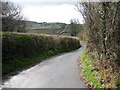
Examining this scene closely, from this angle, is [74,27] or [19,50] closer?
[19,50]

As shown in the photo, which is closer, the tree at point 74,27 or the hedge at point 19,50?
the hedge at point 19,50

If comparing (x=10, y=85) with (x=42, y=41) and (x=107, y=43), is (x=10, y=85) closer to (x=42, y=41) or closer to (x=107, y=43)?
(x=107, y=43)

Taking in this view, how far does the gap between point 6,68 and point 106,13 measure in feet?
22.9

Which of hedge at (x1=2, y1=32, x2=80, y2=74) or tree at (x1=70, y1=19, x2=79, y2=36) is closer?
hedge at (x1=2, y1=32, x2=80, y2=74)

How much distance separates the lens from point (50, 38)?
1677 centimetres

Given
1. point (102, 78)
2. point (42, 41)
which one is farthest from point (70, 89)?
point (42, 41)

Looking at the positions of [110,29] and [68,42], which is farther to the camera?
[68,42]

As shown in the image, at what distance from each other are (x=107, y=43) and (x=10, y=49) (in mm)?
7150

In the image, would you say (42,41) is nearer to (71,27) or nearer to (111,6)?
(111,6)

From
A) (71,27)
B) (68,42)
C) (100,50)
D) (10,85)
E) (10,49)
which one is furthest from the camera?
(71,27)

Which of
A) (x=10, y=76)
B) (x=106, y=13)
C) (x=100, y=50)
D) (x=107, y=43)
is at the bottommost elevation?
(x=10, y=76)

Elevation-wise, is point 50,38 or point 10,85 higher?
point 50,38

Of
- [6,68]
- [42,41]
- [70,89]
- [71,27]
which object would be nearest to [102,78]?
[70,89]

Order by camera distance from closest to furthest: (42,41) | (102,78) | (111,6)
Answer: (102,78) < (111,6) < (42,41)
